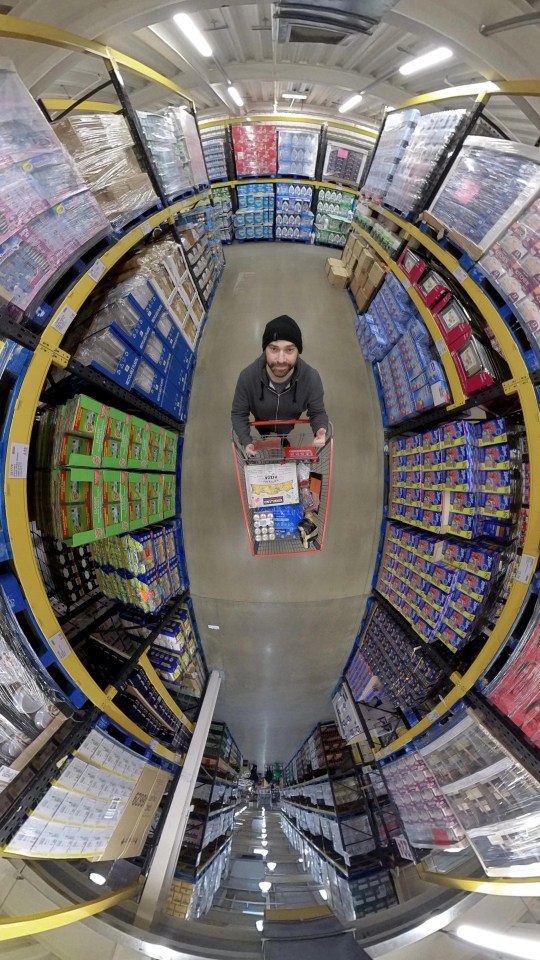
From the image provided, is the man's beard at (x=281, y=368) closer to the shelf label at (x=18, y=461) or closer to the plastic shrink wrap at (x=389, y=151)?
the shelf label at (x=18, y=461)

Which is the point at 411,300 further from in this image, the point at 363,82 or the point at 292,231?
the point at 292,231

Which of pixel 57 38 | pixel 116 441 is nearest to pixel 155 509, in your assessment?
pixel 116 441

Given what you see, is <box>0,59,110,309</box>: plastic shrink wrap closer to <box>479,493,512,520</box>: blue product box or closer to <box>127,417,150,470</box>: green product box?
<box>127,417,150,470</box>: green product box

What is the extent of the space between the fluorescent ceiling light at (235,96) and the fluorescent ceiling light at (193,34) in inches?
24.5

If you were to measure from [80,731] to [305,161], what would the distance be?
558 centimetres

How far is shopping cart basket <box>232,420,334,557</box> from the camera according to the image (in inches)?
113

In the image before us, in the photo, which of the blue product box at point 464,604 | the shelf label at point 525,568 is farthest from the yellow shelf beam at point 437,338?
the blue product box at point 464,604

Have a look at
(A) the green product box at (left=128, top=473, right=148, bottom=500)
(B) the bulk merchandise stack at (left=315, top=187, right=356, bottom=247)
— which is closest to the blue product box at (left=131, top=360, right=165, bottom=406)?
(A) the green product box at (left=128, top=473, right=148, bottom=500)

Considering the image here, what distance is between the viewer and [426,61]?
2314 mm

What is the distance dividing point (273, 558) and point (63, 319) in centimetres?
296

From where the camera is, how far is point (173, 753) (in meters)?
2.80

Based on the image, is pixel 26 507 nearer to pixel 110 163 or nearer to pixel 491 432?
pixel 110 163

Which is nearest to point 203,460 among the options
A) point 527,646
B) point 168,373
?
point 168,373

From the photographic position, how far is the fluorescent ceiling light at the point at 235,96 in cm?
295
